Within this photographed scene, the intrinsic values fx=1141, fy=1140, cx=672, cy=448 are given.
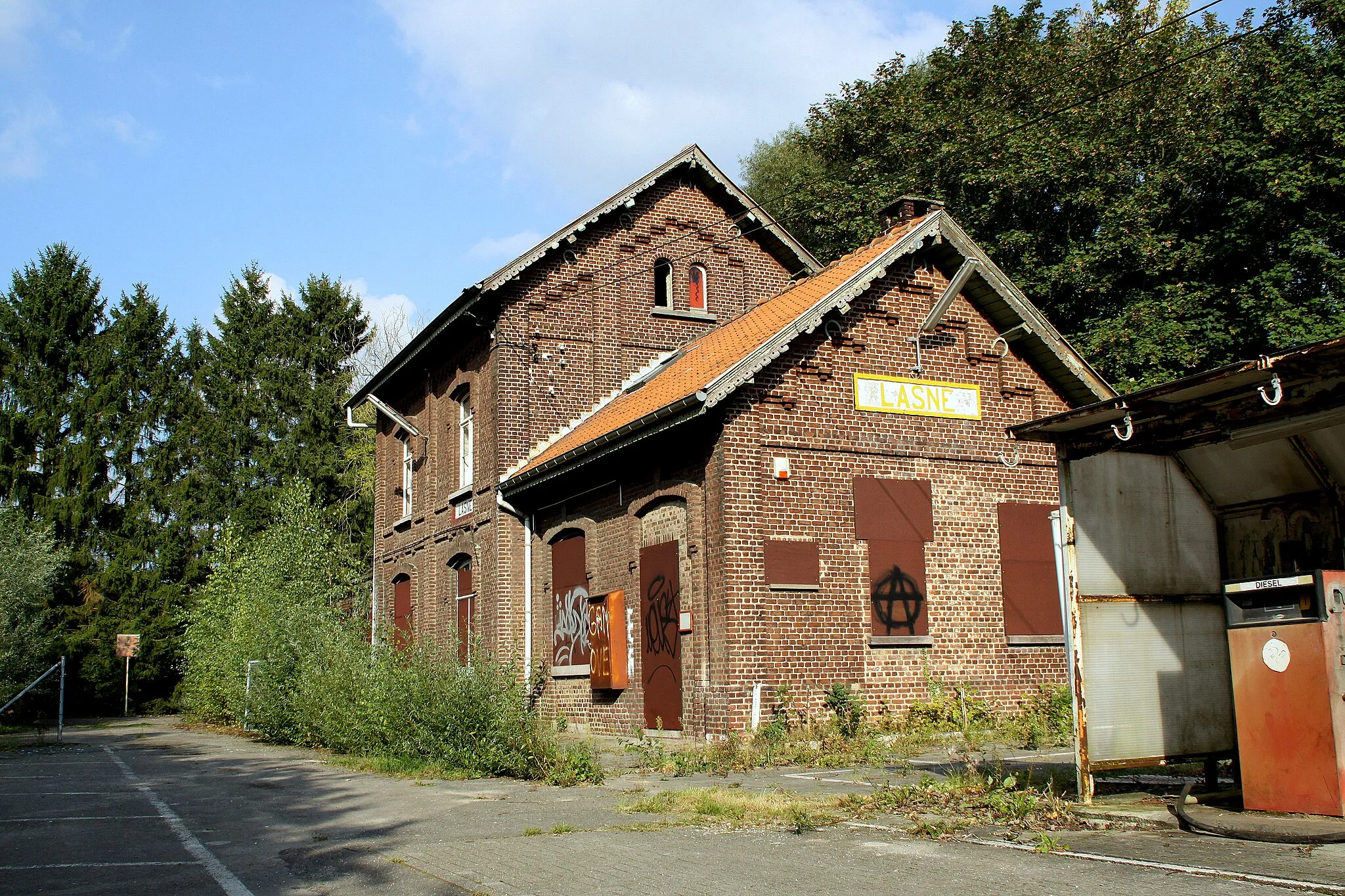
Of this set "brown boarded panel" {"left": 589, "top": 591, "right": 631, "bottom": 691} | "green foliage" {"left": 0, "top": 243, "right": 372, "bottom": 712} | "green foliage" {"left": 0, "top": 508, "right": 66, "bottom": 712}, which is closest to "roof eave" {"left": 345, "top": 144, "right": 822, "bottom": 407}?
"brown boarded panel" {"left": 589, "top": 591, "right": 631, "bottom": 691}

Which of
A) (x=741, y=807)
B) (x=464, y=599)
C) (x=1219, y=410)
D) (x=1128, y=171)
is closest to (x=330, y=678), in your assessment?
(x=464, y=599)

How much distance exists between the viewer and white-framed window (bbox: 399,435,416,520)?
2653 centimetres

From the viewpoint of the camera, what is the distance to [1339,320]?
23.4 metres

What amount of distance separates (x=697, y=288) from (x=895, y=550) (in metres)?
8.77

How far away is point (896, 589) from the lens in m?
15.3

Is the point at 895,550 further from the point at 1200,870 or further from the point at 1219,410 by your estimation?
the point at 1200,870

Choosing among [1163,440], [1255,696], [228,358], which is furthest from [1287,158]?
[228,358]

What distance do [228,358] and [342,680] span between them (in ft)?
118

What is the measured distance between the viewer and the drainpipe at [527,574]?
65.4 ft

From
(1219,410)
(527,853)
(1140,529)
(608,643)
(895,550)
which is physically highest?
(1219,410)

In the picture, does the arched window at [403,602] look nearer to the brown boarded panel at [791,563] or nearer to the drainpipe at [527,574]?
the drainpipe at [527,574]

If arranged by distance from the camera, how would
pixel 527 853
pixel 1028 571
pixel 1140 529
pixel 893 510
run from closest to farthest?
pixel 527 853 < pixel 1140 529 < pixel 893 510 < pixel 1028 571

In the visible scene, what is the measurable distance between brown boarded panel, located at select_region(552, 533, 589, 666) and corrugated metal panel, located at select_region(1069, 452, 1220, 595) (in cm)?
1052

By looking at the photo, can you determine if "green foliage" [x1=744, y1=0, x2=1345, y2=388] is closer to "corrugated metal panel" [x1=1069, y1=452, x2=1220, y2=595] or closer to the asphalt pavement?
"corrugated metal panel" [x1=1069, y1=452, x2=1220, y2=595]
